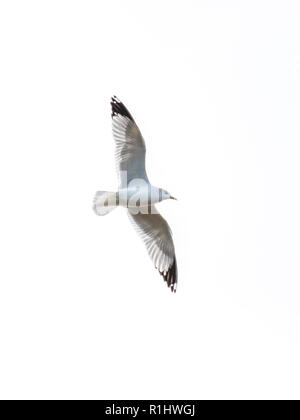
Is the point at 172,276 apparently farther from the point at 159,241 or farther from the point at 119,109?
the point at 119,109

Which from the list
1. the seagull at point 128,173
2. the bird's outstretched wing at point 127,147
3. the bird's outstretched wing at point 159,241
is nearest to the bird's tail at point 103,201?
the seagull at point 128,173

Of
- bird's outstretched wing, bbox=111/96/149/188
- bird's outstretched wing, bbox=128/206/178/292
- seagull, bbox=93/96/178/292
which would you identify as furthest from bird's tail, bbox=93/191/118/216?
bird's outstretched wing, bbox=128/206/178/292

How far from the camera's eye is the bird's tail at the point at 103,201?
8.30 metres

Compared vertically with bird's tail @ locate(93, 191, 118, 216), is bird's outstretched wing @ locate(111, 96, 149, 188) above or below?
above

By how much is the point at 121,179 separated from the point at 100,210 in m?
0.31

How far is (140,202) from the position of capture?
27.4 ft

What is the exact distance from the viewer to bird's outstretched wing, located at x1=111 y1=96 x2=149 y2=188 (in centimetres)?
834

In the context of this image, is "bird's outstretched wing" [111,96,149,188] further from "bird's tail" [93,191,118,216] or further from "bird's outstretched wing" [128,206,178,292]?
"bird's outstretched wing" [128,206,178,292]

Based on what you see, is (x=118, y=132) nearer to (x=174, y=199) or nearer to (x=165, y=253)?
(x=174, y=199)

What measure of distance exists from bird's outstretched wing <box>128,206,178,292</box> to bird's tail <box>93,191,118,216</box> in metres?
0.57

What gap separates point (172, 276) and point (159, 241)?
36 centimetres

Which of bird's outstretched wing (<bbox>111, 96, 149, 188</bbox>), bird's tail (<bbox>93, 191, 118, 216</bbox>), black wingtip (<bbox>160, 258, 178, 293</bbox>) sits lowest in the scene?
black wingtip (<bbox>160, 258, 178, 293</bbox>)

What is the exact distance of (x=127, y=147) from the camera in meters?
8.36

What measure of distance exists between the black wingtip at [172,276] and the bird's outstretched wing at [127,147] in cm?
105
